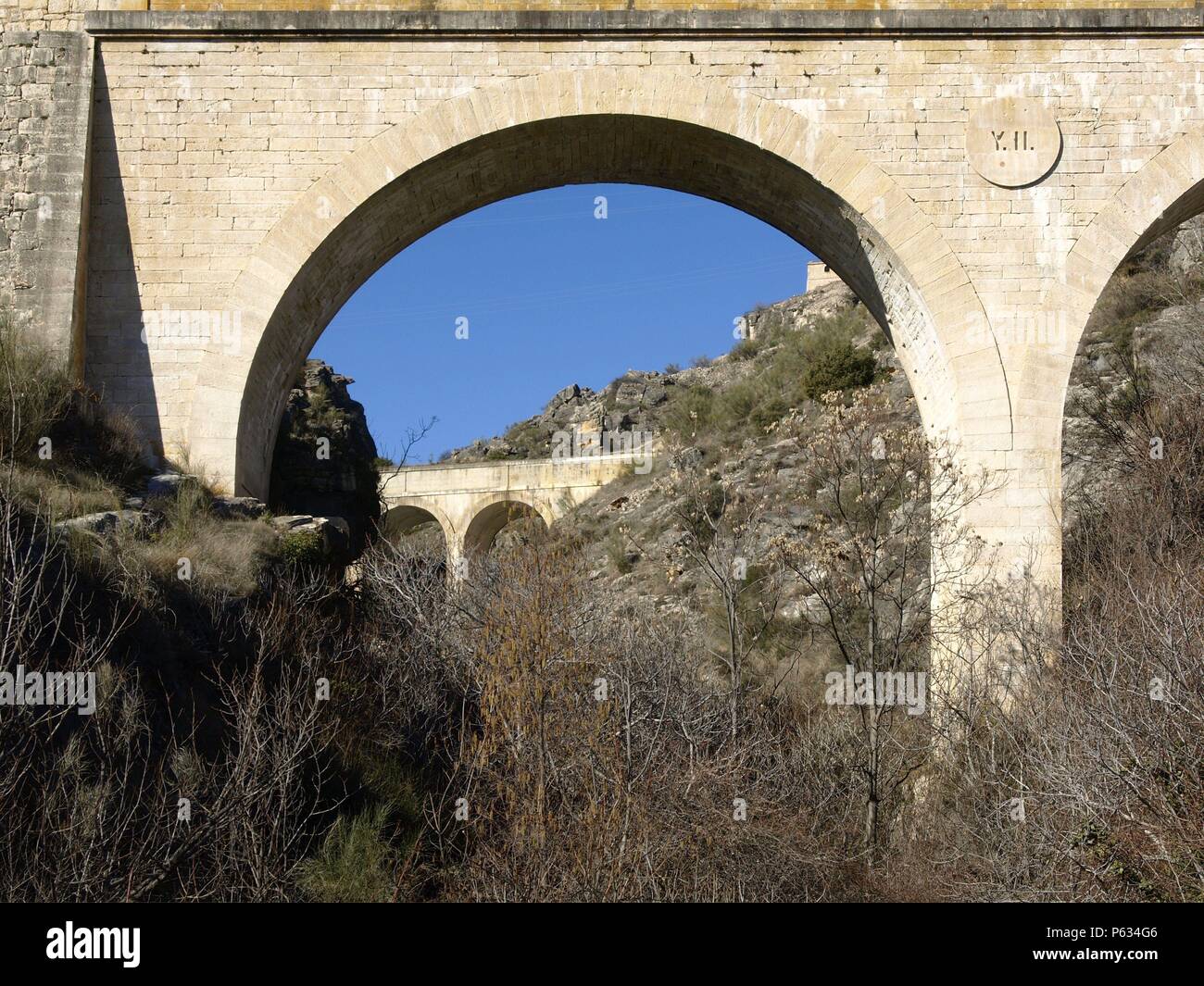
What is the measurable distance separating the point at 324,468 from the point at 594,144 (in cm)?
494

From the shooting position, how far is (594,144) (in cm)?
1259

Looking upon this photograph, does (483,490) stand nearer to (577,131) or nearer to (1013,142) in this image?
(577,131)

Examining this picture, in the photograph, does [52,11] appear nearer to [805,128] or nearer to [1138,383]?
[805,128]

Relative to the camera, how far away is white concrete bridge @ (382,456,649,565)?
32.1 metres

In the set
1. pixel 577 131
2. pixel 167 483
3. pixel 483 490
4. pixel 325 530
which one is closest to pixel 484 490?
pixel 483 490

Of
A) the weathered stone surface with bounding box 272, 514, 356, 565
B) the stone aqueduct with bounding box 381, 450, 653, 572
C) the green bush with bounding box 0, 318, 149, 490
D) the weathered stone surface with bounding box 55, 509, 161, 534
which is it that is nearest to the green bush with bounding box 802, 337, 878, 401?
the stone aqueduct with bounding box 381, 450, 653, 572

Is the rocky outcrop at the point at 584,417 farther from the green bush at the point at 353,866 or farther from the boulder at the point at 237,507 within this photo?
the green bush at the point at 353,866

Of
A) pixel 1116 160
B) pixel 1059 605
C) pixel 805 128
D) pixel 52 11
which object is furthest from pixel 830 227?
pixel 52 11

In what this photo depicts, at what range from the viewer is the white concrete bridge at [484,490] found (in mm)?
32094

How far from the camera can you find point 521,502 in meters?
32.5

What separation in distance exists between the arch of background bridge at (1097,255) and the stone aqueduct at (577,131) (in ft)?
0.07

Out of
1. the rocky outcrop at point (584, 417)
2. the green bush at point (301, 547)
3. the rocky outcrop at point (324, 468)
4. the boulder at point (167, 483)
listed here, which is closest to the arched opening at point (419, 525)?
the rocky outcrop at point (584, 417)

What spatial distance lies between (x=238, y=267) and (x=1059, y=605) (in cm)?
758

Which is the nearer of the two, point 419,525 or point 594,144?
point 594,144
